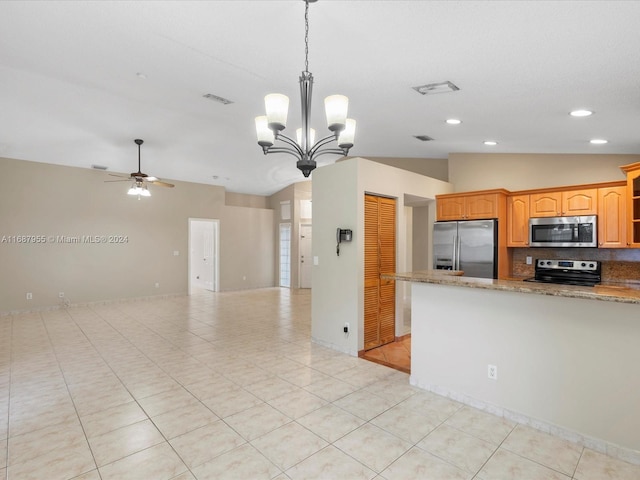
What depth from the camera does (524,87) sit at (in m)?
2.81

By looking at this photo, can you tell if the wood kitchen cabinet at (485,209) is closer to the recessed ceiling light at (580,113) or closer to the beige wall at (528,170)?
the beige wall at (528,170)

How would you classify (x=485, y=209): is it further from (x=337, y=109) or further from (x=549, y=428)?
(x=337, y=109)

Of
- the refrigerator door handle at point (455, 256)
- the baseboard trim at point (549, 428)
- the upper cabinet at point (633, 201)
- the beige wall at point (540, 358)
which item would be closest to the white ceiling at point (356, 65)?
the upper cabinet at point (633, 201)

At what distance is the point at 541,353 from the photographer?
2562mm

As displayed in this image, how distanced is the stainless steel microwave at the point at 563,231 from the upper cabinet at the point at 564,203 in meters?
0.09

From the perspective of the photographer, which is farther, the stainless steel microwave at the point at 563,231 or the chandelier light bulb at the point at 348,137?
the stainless steel microwave at the point at 563,231

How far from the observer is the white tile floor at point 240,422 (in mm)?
2117

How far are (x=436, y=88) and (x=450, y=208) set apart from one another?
254 centimetres

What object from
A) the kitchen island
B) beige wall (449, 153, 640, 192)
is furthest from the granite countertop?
beige wall (449, 153, 640, 192)

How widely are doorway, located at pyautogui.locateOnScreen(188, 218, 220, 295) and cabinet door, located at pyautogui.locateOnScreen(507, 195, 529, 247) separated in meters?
6.96

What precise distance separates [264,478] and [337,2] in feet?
9.49

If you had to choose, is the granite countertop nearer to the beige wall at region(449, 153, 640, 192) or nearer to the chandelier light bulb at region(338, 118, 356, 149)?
the chandelier light bulb at region(338, 118, 356, 149)

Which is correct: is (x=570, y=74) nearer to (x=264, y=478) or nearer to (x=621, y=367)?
(x=621, y=367)

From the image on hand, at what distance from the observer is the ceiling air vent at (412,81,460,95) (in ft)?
9.80
